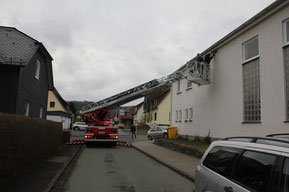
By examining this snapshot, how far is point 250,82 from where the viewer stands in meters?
11.6

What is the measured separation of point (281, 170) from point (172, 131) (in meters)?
18.7

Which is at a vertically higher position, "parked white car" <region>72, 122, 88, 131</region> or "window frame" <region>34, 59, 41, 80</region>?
"window frame" <region>34, 59, 41, 80</region>

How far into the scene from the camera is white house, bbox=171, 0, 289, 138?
9.62m

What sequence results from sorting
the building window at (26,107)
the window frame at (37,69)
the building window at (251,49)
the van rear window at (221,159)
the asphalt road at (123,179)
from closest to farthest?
the van rear window at (221,159) → the asphalt road at (123,179) → the building window at (251,49) → the building window at (26,107) → the window frame at (37,69)

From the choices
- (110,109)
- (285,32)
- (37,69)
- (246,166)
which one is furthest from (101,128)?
(246,166)

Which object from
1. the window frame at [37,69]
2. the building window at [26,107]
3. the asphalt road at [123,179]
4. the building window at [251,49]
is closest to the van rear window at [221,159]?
the asphalt road at [123,179]

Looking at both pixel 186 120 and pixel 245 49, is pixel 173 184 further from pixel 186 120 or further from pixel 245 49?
pixel 186 120

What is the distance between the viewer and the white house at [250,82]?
31.6ft

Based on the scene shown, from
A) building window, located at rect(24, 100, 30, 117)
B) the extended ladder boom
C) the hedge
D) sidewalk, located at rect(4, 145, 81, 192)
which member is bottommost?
sidewalk, located at rect(4, 145, 81, 192)

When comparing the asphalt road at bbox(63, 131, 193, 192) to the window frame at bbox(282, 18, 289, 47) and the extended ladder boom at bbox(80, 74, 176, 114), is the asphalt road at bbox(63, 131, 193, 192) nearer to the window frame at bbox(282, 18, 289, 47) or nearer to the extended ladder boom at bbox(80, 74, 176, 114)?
the window frame at bbox(282, 18, 289, 47)

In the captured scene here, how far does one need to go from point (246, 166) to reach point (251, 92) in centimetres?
912

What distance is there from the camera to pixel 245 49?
A: 40.3 ft

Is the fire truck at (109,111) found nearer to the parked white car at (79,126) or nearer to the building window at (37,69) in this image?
the building window at (37,69)

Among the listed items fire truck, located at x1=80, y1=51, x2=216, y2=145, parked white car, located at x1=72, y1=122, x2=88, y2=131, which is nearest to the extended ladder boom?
fire truck, located at x1=80, y1=51, x2=216, y2=145
